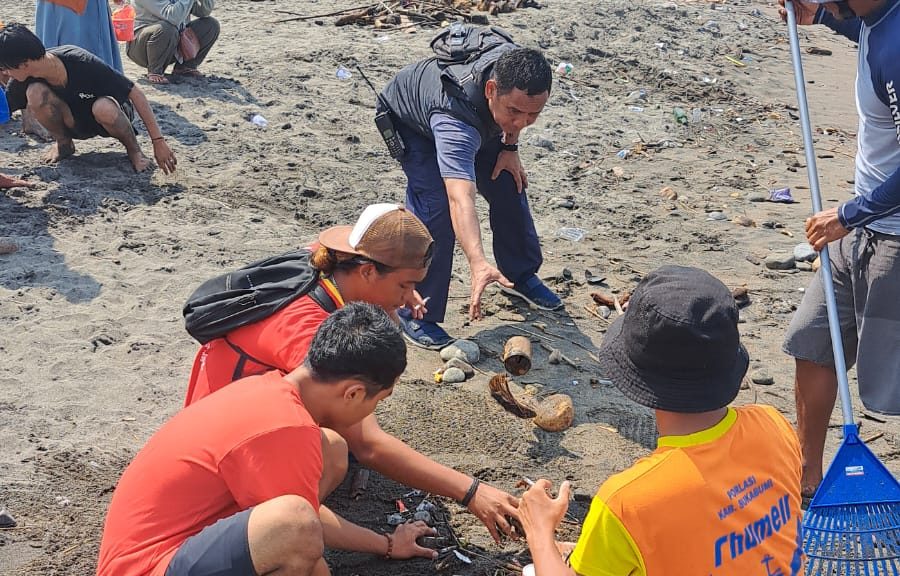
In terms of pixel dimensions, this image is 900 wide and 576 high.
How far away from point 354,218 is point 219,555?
4.08 metres

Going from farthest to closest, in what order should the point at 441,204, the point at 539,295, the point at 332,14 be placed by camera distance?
the point at 332,14 < the point at 539,295 < the point at 441,204

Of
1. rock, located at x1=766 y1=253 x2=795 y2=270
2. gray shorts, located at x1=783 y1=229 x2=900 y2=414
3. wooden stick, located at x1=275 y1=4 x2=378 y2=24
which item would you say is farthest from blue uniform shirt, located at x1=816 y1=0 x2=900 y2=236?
wooden stick, located at x1=275 y1=4 x2=378 y2=24

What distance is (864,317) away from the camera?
3441 millimetres

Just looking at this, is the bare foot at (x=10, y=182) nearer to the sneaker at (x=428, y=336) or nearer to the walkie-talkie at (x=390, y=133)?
the walkie-talkie at (x=390, y=133)

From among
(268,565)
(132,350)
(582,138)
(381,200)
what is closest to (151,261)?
(132,350)

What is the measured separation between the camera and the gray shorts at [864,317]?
3381mm

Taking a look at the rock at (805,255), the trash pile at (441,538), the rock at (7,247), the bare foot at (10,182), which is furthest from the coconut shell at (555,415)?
the bare foot at (10,182)

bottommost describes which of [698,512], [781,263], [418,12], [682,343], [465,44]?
[781,263]

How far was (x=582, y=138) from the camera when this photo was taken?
8.08 meters

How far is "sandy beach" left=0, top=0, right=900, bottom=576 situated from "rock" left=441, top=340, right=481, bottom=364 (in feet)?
0.31

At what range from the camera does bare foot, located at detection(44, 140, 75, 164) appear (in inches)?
261

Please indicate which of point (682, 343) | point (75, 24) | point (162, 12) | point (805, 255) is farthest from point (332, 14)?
point (682, 343)

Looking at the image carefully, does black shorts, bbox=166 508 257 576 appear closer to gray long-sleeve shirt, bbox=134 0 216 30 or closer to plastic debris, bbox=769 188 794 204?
plastic debris, bbox=769 188 794 204

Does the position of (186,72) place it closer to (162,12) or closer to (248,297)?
(162,12)
